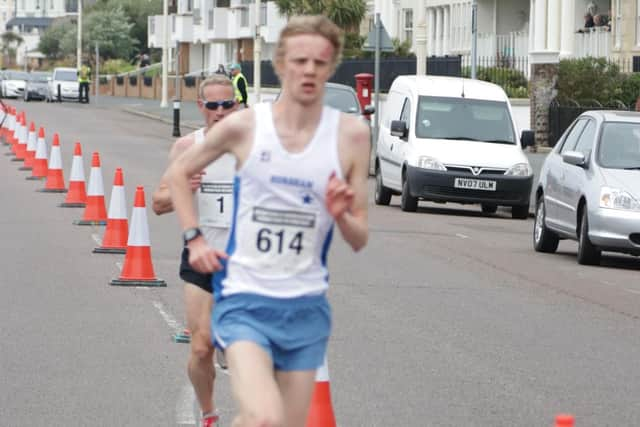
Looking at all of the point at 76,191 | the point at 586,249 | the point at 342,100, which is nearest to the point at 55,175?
the point at 76,191

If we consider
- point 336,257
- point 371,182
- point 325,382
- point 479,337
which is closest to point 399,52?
point 371,182

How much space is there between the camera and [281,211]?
5652mm

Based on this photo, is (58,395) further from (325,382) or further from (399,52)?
(399,52)

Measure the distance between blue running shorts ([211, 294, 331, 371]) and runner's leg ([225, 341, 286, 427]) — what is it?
47 mm

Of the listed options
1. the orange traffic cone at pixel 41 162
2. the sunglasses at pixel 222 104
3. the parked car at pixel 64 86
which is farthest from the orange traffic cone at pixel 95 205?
the parked car at pixel 64 86

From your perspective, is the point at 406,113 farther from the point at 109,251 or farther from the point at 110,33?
the point at 110,33

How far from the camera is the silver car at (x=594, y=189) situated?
16.8 meters

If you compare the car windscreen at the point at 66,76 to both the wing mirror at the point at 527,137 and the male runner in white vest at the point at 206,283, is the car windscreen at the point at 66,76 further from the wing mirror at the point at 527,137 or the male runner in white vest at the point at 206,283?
the male runner in white vest at the point at 206,283

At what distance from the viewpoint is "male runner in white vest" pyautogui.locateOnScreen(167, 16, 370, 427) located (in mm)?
5625

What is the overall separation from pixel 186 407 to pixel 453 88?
16.7 metres

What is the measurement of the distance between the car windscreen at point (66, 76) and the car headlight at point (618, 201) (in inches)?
2304

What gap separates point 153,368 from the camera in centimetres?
993

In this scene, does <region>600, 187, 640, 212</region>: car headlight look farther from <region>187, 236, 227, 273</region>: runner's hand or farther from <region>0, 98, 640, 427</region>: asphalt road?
<region>187, 236, 227, 273</region>: runner's hand

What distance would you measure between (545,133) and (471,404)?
27.8 metres
